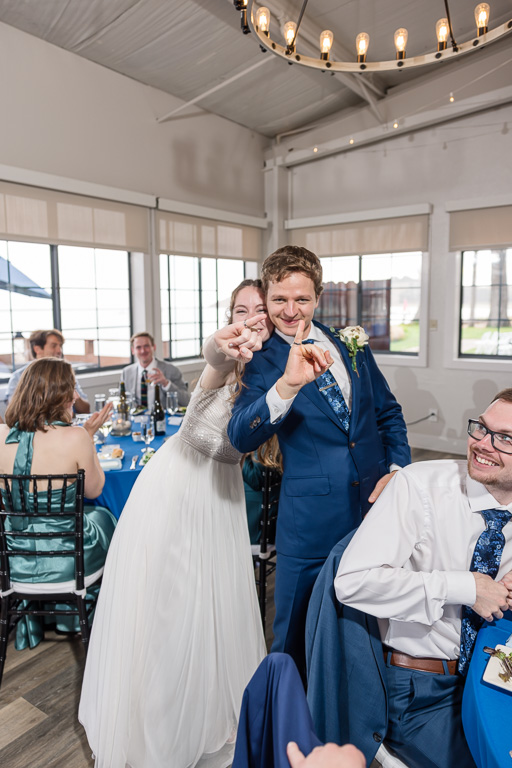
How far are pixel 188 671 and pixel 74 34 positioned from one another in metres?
5.59

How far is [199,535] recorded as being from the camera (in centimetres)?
188

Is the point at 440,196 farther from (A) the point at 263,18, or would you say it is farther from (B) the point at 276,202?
(A) the point at 263,18

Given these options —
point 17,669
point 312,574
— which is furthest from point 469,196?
point 17,669

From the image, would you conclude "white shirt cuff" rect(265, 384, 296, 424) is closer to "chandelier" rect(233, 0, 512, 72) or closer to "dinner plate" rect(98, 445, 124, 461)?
"dinner plate" rect(98, 445, 124, 461)

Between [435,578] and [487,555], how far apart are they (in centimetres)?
18

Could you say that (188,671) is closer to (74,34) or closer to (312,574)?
(312,574)

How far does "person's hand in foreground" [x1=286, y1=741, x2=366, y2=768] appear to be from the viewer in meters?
0.72

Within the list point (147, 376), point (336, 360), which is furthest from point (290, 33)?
point (147, 376)

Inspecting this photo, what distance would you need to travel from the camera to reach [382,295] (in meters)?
7.20

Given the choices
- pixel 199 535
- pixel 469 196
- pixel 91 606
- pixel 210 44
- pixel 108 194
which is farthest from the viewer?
pixel 469 196

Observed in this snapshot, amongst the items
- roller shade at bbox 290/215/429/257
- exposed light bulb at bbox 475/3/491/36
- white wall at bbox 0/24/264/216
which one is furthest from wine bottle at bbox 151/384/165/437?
roller shade at bbox 290/215/429/257

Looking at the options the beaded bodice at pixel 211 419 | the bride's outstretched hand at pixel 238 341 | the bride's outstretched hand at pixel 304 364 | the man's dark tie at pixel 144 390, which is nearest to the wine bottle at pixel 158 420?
the man's dark tie at pixel 144 390

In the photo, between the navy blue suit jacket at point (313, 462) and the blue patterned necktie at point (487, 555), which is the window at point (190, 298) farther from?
the blue patterned necktie at point (487, 555)

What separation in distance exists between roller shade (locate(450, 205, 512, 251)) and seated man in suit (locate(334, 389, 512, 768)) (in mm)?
5280
